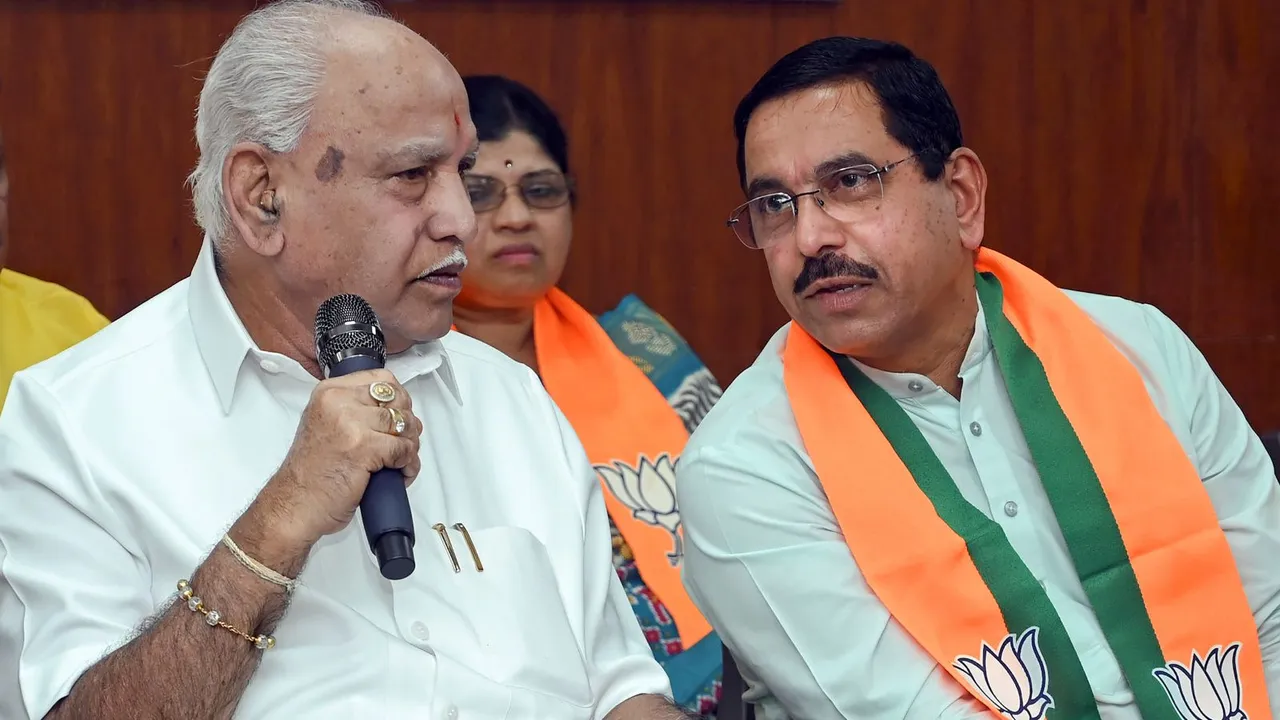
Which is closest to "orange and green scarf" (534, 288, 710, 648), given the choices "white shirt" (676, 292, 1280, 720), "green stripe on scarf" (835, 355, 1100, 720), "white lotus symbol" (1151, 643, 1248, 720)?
"white shirt" (676, 292, 1280, 720)

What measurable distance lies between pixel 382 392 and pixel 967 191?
4.25 ft

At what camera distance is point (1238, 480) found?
2.41 meters

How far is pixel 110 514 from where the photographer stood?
171cm

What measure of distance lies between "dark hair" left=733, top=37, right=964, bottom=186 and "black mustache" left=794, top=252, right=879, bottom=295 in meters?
0.21

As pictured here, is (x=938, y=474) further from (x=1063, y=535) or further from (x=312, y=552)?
(x=312, y=552)

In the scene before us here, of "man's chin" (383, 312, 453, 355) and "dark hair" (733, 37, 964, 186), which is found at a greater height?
"dark hair" (733, 37, 964, 186)

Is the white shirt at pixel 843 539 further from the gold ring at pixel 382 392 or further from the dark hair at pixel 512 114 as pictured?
the dark hair at pixel 512 114

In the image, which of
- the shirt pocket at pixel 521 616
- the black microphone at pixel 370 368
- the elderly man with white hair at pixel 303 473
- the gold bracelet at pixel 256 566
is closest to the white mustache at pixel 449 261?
the elderly man with white hair at pixel 303 473

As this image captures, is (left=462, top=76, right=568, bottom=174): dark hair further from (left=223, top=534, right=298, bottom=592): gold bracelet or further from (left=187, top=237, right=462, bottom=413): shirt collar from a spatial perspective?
(left=223, top=534, right=298, bottom=592): gold bracelet

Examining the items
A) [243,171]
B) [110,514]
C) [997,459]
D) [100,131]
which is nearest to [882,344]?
[997,459]

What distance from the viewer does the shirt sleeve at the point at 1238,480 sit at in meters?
2.33

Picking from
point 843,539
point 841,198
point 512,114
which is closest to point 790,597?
point 843,539

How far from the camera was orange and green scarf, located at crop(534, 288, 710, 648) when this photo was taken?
3160mm

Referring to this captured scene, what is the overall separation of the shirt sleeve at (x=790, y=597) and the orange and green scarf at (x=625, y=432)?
830mm
